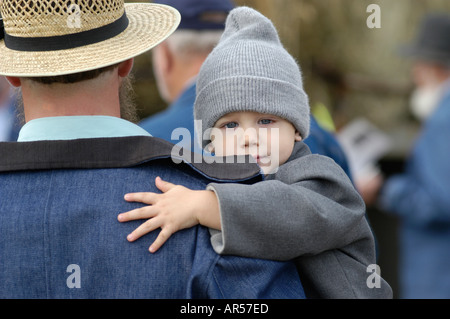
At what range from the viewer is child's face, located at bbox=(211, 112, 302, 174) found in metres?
1.90

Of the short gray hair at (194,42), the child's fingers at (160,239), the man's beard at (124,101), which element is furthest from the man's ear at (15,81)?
the short gray hair at (194,42)

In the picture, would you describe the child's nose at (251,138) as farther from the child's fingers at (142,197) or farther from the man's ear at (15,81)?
the man's ear at (15,81)

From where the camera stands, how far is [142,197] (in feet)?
5.17

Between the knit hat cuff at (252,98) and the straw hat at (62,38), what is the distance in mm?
218

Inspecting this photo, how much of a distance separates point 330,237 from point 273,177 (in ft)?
0.79

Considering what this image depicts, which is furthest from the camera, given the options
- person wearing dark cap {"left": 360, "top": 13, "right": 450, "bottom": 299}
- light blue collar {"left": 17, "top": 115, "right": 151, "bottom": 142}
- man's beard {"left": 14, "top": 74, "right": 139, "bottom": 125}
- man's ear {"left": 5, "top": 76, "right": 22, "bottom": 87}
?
person wearing dark cap {"left": 360, "top": 13, "right": 450, "bottom": 299}

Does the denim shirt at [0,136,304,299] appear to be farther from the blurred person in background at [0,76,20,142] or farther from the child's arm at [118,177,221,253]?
the blurred person in background at [0,76,20,142]

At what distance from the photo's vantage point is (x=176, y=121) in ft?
9.10

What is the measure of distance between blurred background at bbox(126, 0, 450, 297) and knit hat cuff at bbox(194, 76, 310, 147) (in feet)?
13.1

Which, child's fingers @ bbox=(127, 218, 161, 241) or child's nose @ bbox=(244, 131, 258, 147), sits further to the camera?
child's nose @ bbox=(244, 131, 258, 147)

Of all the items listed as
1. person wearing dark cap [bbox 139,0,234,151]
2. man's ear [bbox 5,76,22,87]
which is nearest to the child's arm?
man's ear [bbox 5,76,22,87]

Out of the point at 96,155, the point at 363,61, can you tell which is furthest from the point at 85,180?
the point at 363,61
